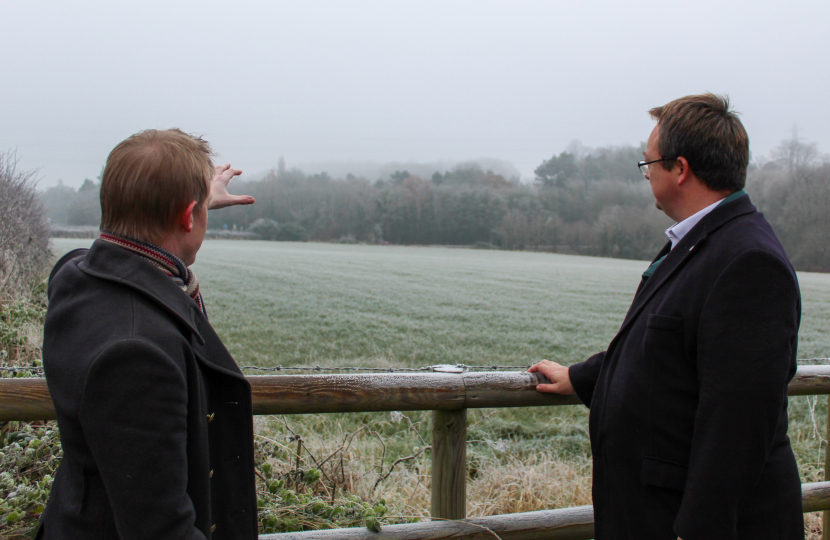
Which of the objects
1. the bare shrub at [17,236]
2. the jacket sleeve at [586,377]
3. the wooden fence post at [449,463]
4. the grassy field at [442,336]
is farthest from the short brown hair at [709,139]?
the bare shrub at [17,236]

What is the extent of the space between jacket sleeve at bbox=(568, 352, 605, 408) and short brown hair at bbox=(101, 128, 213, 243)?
1.42m

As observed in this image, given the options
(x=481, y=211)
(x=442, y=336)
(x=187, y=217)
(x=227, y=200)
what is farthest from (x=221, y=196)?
(x=481, y=211)

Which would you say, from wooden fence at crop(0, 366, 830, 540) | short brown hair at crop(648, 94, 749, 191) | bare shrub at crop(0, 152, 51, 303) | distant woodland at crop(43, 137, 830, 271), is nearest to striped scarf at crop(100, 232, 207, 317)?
wooden fence at crop(0, 366, 830, 540)

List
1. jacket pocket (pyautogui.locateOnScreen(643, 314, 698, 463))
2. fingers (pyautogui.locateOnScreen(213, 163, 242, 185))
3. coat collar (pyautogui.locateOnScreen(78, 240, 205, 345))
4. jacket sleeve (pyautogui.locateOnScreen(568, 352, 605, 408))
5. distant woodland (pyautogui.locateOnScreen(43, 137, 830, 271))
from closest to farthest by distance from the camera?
coat collar (pyautogui.locateOnScreen(78, 240, 205, 345)) < jacket pocket (pyautogui.locateOnScreen(643, 314, 698, 463)) < fingers (pyautogui.locateOnScreen(213, 163, 242, 185)) < jacket sleeve (pyautogui.locateOnScreen(568, 352, 605, 408)) < distant woodland (pyautogui.locateOnScreen(43, 137, 830, 271))

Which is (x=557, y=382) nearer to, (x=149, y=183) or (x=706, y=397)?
(x=706, y=397)

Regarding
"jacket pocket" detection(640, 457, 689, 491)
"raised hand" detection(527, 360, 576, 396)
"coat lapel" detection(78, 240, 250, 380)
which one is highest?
"coat lapel" detection(78, 240, 250, 380)

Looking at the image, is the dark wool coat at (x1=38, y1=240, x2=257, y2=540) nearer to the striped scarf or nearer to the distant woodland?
the striped scarf

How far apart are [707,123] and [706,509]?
1.05 m

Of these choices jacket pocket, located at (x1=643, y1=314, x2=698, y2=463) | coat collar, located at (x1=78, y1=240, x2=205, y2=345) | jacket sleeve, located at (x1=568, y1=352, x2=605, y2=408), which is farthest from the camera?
jacket sleeve, located at (x1=568, y1=352, x2=605, y2=408)

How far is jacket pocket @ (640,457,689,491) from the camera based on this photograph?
162cm

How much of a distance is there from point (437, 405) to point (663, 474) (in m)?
0.79

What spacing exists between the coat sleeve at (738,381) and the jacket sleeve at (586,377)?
21.7 inches

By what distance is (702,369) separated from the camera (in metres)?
1.53

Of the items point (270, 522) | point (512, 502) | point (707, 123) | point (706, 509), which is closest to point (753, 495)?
point (706, 509)
